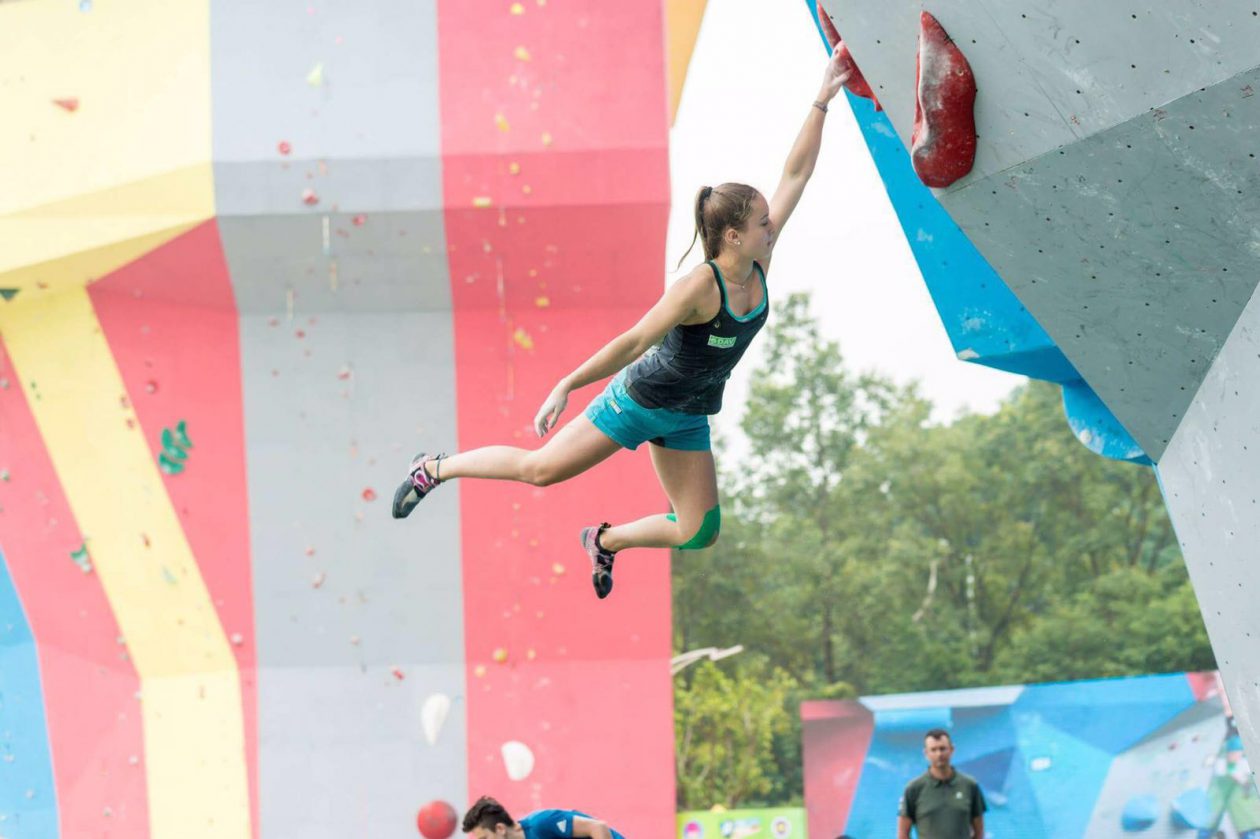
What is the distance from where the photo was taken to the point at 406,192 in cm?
698

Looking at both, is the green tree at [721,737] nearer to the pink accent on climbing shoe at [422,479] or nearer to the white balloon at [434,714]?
the white balloon at [434,714]

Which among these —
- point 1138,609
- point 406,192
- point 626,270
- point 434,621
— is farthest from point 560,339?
point 1138,609

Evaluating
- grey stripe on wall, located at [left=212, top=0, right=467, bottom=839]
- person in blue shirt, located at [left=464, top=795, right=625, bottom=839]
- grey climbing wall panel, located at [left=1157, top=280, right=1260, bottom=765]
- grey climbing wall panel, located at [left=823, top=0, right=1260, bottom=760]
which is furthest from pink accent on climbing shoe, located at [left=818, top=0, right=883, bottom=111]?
grey stripe on wall, located at [left=212, top=0, right=467, bottom=839]

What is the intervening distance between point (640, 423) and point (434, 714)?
359 cm

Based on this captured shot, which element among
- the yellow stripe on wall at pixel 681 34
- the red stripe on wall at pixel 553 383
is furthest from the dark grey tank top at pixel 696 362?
the yellow stripe on wall at pixel 681 34

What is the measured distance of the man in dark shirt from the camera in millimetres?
5785

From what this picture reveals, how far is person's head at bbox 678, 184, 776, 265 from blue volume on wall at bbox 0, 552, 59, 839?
5.29 meters

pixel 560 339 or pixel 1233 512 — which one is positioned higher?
pixel 560 339

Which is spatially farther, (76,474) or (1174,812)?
(1174,812)

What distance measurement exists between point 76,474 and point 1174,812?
7.57 meters

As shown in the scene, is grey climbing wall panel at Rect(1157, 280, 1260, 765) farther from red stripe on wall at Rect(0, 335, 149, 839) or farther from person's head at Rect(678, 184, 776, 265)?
red stripe on wall at Rect(0, 335, 149, 839)

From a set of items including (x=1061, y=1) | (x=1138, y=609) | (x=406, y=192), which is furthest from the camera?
(x=1138, y=609)

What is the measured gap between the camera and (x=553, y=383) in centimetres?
723

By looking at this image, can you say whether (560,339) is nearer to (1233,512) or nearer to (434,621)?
(434,621)
